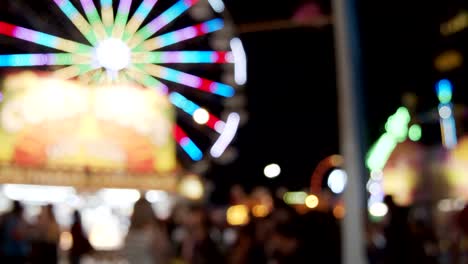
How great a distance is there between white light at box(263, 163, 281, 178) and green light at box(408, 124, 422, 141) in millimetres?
15075

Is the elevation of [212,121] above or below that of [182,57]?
below

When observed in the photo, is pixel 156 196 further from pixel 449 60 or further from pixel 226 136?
pixel 449 60

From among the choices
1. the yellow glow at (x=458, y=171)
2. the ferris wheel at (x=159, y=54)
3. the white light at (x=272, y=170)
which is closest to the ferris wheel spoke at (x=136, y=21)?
the ferris wheel at (x=159, y=54)

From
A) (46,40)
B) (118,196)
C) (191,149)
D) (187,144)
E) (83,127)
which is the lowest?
→ (118,196)

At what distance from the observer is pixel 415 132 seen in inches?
1246

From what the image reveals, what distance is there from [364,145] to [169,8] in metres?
11.2

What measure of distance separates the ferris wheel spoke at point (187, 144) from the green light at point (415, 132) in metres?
15.2

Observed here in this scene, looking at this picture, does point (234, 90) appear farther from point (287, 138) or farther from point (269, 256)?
point (287, 138)

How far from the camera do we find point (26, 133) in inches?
641

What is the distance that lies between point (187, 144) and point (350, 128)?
1043 centimetres

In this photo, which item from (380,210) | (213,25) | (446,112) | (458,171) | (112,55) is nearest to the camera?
(112,55)

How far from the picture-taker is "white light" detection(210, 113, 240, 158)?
15.9 metres

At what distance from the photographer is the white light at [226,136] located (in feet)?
52.2

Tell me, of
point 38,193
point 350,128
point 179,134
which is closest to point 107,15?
point 179,134
